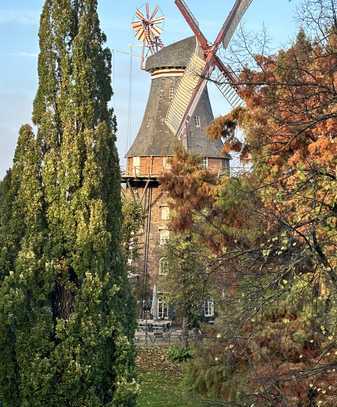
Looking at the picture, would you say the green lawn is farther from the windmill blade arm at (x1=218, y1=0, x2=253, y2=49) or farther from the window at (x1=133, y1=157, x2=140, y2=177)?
the window at (x1=133, y1=157, x2=140, y2=177)

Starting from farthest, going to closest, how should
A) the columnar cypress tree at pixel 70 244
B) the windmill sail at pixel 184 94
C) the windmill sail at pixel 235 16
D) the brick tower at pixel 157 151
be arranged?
1. the brick tower at pixel 157 151
2. the windmill sail at pixel 184 94
3. the windmill sail at pixel 235 16
4. the columnar cypress tree at pixel 70 244

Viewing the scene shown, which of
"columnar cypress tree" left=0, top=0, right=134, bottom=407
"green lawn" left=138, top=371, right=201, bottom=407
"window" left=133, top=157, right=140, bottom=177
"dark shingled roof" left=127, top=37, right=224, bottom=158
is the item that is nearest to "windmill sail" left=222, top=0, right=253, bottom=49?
"dark shingled roof" left=127, top=37, right=224, bottom=158

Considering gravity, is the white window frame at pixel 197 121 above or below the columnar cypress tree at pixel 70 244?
above

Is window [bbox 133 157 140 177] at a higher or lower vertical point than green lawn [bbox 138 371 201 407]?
higher

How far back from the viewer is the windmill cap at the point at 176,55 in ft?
115

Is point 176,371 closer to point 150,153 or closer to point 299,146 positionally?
point 299,146

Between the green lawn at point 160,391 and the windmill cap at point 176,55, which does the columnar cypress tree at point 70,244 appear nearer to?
the green lawn at point 160,391

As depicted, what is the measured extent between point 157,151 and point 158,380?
18.5m

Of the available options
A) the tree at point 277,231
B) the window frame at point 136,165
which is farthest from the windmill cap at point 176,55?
the tree at point 277,231

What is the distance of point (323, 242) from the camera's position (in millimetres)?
6000

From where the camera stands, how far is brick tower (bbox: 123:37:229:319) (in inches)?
1431

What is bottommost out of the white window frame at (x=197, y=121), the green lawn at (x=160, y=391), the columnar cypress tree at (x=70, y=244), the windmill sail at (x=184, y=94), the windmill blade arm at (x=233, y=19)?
the green lawn at (x=160, y=391)

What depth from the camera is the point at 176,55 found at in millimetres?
35719

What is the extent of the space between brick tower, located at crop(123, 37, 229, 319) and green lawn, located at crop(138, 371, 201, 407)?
1486 centimetres
